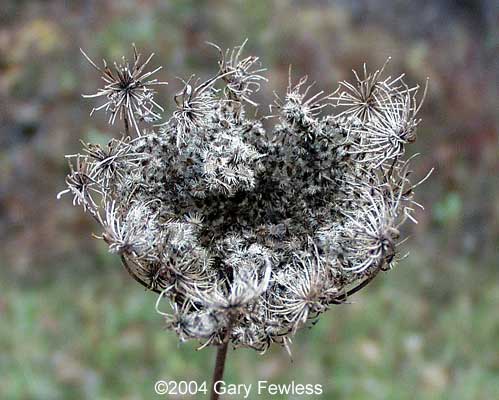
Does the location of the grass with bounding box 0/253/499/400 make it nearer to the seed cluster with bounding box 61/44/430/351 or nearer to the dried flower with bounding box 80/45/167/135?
the seed cluster with bounding box 61/44/430/351

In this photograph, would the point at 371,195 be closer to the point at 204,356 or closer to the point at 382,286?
the point at 204,356

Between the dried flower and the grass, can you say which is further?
the grass
